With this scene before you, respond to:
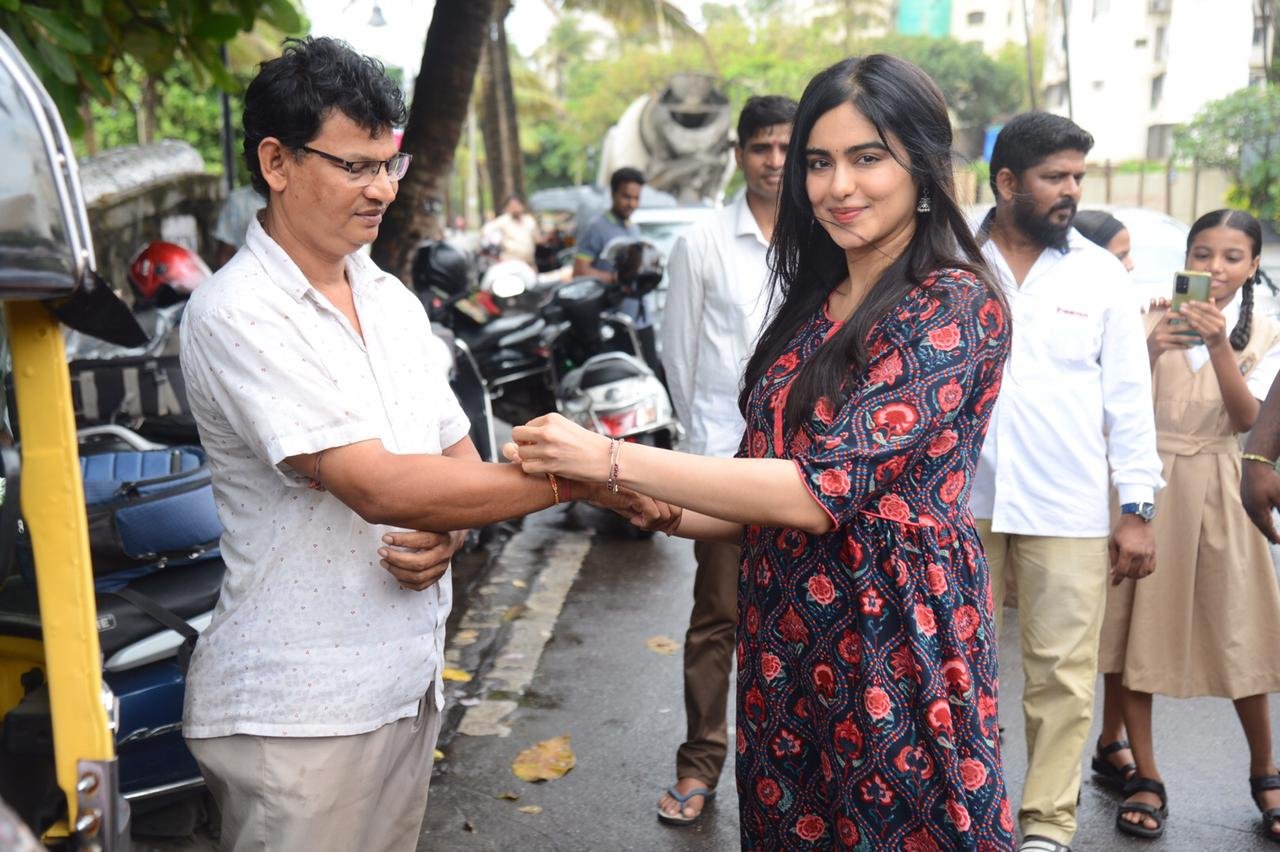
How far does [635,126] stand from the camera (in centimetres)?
2162

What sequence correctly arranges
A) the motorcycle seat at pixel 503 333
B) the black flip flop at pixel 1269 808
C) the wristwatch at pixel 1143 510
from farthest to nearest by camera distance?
the motorcycle seat at pixel 503 333 → the black flip flop at pixel 1269 808 → the wristwatch at pixel 1143 510

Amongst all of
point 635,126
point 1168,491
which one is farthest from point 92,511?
→ point 635,126

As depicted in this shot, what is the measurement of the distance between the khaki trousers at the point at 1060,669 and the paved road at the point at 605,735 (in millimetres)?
377

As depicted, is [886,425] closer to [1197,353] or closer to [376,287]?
[376,287]

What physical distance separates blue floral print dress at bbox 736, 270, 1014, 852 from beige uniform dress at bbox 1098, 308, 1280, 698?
200 cm

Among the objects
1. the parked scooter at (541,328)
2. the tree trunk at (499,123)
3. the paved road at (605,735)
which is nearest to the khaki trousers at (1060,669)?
the paved road at (605,735)

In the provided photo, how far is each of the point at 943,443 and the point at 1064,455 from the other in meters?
1.57

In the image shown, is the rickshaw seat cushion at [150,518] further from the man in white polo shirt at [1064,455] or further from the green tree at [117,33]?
the man in white polo shirt at [1064,455]

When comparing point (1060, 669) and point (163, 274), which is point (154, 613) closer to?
point (1060, 669)

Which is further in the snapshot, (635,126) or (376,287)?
(635,126)

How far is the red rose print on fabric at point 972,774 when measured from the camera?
2.29 meters

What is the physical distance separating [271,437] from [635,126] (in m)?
20.0

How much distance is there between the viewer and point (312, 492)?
2311mm

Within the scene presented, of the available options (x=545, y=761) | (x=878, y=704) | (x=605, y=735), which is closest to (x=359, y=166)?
(x=878, y=704)
